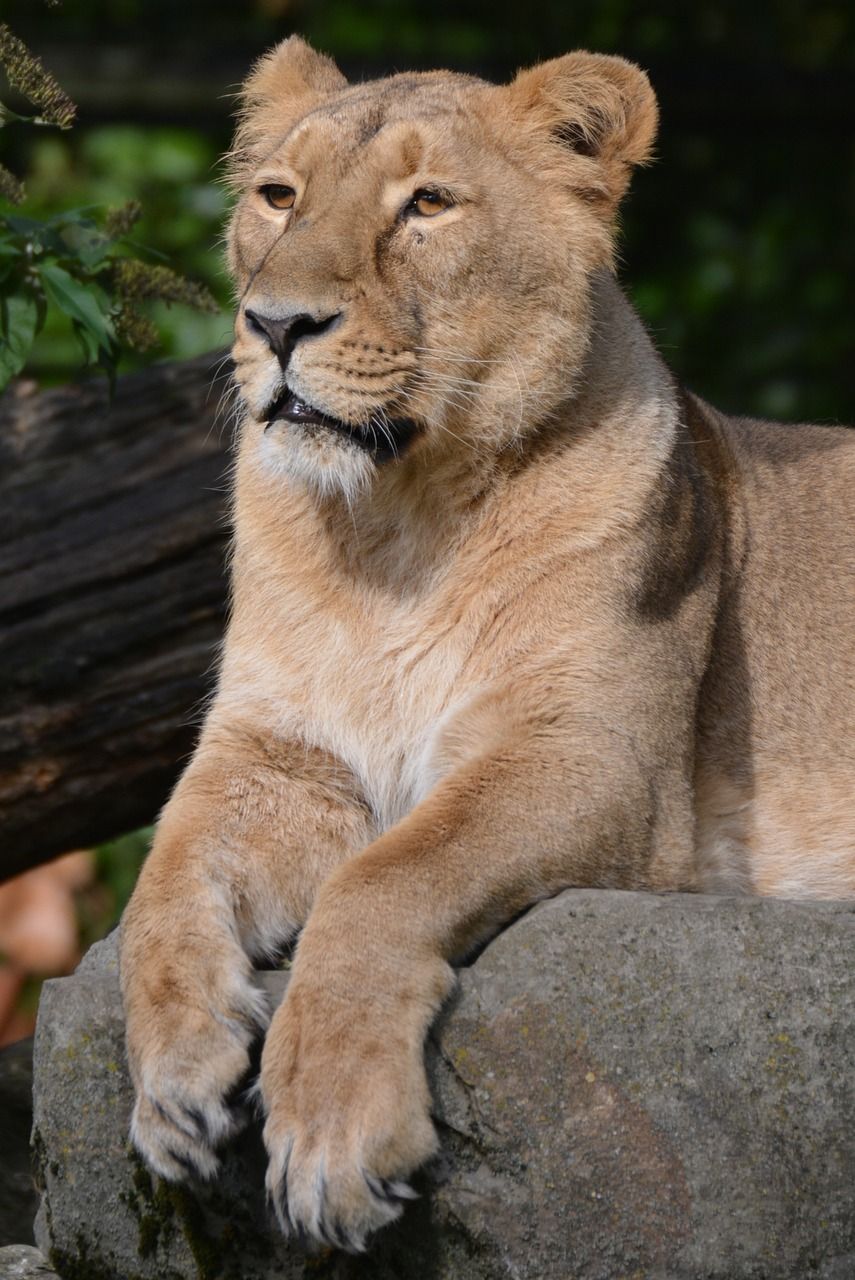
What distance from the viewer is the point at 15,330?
392 centimetres

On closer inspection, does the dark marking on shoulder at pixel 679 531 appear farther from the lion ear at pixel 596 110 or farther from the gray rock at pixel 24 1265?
the gray rock at pixel 24 1265

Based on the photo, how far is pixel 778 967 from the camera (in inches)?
98.6

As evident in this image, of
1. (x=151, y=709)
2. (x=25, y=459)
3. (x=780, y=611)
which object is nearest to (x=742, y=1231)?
(x=780, y=611)

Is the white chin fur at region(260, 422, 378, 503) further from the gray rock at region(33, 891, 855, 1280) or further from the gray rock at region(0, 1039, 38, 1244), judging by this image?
the gray rock at region(0, 1039, 38, 1244)

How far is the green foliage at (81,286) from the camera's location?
382 cm

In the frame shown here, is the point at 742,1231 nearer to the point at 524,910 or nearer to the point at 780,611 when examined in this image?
the point at 524,910

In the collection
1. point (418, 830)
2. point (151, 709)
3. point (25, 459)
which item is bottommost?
point (151, 709)

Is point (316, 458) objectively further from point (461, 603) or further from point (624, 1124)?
point (624, 1124)

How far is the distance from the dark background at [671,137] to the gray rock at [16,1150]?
4.09m

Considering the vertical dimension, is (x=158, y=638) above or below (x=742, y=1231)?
below

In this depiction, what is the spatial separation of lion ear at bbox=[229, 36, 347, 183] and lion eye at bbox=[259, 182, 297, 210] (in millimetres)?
324

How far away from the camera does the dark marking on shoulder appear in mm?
3275

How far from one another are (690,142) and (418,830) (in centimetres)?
623

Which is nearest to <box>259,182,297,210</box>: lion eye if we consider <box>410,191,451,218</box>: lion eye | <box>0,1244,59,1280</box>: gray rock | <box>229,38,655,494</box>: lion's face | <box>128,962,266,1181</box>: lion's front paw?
<box>229,38,655,494</box>: lion's face
